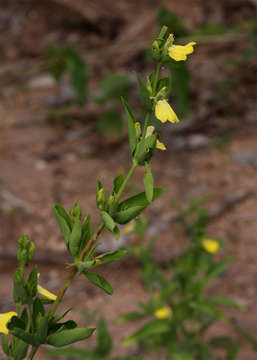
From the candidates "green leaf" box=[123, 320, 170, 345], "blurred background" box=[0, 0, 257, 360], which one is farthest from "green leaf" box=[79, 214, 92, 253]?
"blurred background" box=[0, 0, 257, 360]

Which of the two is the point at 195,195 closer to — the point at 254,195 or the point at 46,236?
the point at 254,195

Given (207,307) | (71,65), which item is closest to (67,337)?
(207,307)

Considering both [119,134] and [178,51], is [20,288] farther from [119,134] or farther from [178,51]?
[119,134]

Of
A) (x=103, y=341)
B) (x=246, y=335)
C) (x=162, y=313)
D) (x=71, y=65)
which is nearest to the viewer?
(x=103, y=341)

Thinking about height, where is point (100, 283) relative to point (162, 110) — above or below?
below

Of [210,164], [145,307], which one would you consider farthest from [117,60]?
[145,307]

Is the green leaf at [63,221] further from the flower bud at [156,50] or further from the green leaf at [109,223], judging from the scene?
the flower bud at [156,50]

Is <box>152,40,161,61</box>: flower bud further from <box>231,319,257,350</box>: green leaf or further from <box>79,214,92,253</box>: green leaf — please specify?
<box>231,319,257,350</box>: green leaf
